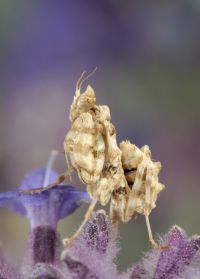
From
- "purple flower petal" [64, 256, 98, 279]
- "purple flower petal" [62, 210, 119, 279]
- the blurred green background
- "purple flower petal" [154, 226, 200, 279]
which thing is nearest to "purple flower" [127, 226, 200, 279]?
"purple flower petal" [154, 226, 200, 279]

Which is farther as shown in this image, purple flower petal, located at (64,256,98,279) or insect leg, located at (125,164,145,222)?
insect leg, located at (125,164,145,222)

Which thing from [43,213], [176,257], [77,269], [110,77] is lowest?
[77,269]

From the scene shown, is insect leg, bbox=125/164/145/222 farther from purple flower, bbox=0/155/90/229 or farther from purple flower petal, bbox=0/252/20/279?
purple flower petal, bbox=0/252/20/279

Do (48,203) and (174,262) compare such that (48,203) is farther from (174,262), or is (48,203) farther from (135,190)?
(174,262)

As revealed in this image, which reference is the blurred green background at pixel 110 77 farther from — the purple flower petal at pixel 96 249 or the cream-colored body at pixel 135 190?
the purple flower petal at pixel 96 249

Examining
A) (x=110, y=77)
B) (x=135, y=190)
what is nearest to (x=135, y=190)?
A: (x=135, y=190)
